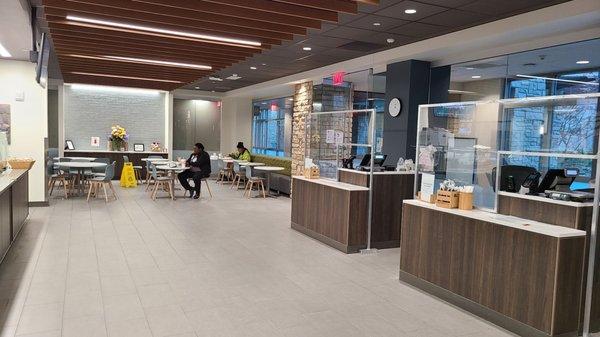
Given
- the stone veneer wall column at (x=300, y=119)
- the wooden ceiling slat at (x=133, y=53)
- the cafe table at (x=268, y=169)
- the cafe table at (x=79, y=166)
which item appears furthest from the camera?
the stone veneer wall column at (x=300, y=119)

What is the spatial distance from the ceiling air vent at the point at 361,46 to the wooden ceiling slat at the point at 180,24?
73.0 inches

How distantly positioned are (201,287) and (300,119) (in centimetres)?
769

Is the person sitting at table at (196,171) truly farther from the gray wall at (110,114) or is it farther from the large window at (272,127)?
the gray wall at (110,114)

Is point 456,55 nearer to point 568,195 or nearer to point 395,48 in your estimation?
point 395,48

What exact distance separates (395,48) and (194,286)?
5.47m

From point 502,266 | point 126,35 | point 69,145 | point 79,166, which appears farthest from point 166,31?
point 69,145

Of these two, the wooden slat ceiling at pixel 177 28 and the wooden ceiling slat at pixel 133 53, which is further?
the wooden ceiling slat at pixel 133 53

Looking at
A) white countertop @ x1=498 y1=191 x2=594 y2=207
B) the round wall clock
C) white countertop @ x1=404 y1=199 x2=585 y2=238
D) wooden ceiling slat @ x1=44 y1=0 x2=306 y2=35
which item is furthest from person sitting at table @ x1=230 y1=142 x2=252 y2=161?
white countertop @ x1=498 y1=191 x2=594 y2=207

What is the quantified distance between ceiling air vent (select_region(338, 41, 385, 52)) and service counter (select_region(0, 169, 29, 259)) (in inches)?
211

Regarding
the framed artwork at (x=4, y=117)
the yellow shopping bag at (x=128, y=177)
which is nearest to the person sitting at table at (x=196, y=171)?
the yellow shopping bag at (x=128, y=177)

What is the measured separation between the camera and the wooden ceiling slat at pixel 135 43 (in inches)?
252

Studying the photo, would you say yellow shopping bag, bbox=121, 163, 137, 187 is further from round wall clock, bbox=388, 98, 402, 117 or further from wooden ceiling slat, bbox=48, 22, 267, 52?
round wall clock, bbox=388, 98, 402, 117

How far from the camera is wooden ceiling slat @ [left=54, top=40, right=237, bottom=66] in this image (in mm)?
7202

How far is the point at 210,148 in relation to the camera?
16.4 meters
